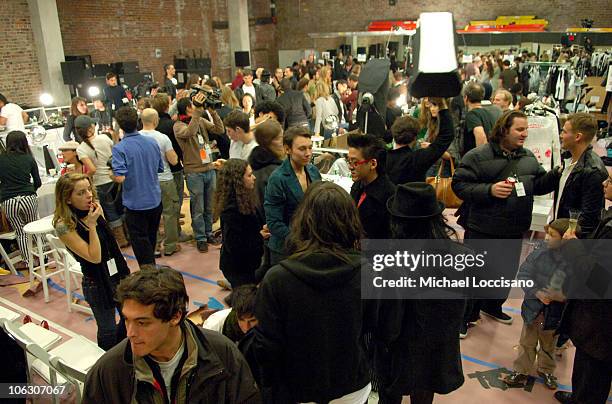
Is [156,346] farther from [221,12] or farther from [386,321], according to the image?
[221,12]

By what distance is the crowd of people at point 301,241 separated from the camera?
158 centimetres

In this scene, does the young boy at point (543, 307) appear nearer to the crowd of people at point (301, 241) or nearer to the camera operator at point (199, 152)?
the crowd of people at point (301, 241)

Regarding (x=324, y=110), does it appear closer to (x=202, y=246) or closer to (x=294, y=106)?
(x=294, y=106)

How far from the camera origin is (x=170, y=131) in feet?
15.4

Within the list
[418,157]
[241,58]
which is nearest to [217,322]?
[418,157]

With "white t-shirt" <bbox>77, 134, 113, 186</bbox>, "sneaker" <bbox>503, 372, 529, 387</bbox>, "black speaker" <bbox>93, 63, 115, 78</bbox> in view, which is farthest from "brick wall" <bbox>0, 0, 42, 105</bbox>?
"sneaker" <bbox>503, 372, 529, 387</bbox>

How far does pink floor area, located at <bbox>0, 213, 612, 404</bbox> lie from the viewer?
285 centimetres

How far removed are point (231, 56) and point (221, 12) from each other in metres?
1.37

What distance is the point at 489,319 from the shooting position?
11.9 feet

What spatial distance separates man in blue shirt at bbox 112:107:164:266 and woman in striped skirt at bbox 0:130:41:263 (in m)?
1.08

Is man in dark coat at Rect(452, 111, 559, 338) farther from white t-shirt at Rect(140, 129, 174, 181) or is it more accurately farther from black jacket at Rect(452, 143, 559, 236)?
white t-shirt at Rect(140, 129, 174, 181)

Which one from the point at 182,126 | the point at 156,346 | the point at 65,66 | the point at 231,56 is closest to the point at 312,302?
the point at 156,346

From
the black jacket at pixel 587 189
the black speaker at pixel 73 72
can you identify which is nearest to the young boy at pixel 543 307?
the black jacket at pixel 587 189

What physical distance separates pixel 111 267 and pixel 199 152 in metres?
2.11
